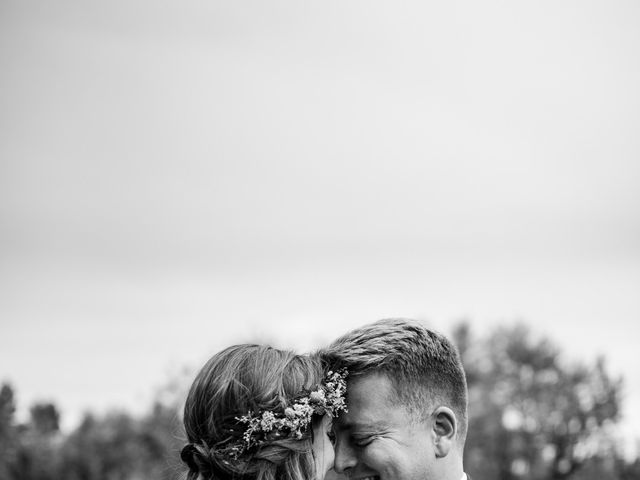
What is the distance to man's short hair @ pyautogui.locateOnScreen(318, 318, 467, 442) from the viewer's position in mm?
5898

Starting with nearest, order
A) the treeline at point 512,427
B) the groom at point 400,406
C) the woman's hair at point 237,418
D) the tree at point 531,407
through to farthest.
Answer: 1. the woman's hair at point 237,418
2. the groom at point 400,406
3. the treeline at point 512,427
4. the tree at point 531,407

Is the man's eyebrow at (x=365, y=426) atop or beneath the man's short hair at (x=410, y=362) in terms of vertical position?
beneath

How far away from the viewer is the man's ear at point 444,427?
5.84m

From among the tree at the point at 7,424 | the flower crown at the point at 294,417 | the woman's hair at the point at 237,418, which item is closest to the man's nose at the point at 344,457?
the flower crown at the point at 294,417

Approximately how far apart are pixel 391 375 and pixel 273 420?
988 mm

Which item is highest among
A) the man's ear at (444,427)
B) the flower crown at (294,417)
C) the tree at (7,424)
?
the flower crown at (294,417)

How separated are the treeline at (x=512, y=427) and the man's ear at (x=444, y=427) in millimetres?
36420

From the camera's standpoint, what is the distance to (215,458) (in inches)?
205

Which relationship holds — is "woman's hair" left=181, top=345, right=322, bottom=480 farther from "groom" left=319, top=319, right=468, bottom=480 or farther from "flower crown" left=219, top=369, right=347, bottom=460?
"groom" left=319, top=319, right=468, bottom=480

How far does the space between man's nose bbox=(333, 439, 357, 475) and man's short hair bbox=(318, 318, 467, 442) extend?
1.68ft

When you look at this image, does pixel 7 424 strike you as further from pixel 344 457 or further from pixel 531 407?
pixel 531 407

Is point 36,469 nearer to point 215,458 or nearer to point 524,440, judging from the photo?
point 215,458

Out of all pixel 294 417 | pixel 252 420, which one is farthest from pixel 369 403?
pixel 252 420

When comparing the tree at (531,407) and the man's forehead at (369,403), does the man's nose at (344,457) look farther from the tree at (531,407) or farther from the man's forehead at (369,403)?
the tree at (531,407)
